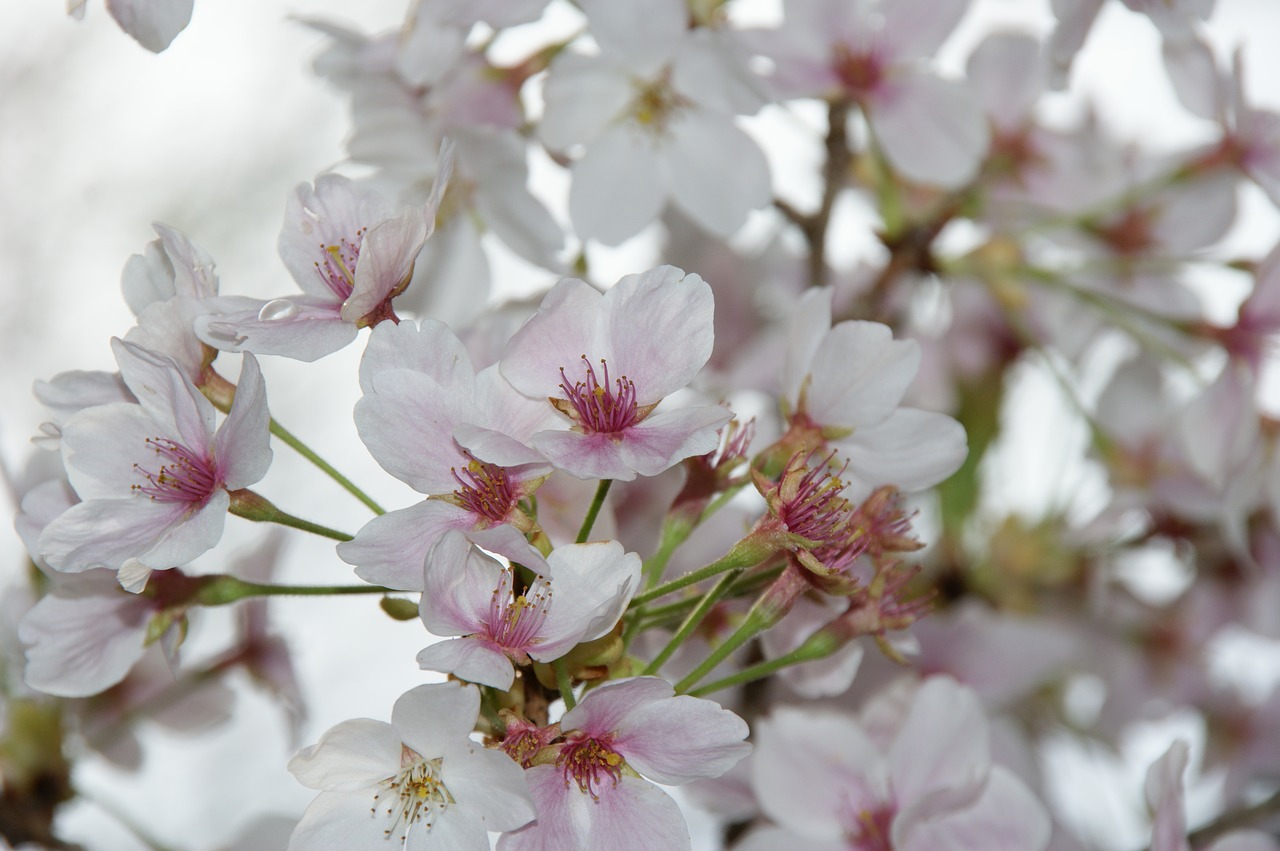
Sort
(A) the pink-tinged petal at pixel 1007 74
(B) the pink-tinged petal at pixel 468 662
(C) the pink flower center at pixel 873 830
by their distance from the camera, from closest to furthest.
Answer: (B) the pink-tinged petal at pixel 468 662 < (C) the pink flower center at pixel 873 830 < (A) the pink-tinged petal at pixel 1007 74

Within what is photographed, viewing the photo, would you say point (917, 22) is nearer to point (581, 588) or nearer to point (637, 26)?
point (637, 26)

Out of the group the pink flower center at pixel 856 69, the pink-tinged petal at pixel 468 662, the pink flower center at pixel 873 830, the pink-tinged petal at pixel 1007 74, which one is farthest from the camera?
the pink-tinged petal at pixel 1007 74

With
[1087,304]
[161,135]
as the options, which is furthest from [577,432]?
[161,135]

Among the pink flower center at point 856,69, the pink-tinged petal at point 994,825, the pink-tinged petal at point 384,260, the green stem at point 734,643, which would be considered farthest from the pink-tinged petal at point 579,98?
the pink-tinged petal at point 994,825

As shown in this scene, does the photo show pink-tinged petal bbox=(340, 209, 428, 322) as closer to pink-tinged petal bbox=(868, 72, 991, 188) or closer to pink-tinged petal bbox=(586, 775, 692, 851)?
pink-tinged petal bbox=(586, 775, 692, 851)

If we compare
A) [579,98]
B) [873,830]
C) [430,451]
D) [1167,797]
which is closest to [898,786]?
[873,830]

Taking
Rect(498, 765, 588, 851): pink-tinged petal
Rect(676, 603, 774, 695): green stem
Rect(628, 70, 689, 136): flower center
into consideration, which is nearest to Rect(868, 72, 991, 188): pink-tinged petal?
Rect(628, 70, 689, 136): flower center

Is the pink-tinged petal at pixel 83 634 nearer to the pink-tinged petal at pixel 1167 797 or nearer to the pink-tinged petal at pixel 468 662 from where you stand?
the pink-tinged petal at pixel 468 662
